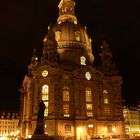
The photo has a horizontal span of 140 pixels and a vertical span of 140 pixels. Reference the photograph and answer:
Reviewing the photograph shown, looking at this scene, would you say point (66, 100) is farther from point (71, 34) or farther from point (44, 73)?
point (71, 34)

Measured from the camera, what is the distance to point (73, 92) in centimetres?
7062

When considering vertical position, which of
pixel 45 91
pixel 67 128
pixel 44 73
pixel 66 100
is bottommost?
pixel 67 128

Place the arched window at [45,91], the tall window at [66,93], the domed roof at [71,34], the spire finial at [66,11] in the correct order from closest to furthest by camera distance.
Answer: the arched window at [45,91] < the tall window at [66,93] < the domed roof at [71,34] < the spire finial at [66,11]

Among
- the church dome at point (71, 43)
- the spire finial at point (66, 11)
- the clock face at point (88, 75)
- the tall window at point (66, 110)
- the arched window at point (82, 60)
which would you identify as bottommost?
the tall window at point (66, 110)

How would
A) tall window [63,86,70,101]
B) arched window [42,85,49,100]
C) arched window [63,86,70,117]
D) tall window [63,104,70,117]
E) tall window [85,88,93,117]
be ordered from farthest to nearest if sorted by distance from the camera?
tall window [85,88,93,117], tall window [63,86,70,101], arched window [42,85,49,100], arched window [63,86,70,117], tall window [63,104,70,117]

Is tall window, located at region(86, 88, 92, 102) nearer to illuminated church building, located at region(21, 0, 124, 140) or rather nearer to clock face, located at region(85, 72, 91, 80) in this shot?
illuminated church building, located at region(21, 0, 124, 140)

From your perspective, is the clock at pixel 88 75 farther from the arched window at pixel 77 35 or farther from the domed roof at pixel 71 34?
the arched window at pixel 77 35

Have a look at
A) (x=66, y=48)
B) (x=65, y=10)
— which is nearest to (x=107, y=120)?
(x=66, y=48)

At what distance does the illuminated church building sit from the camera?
2625 inches

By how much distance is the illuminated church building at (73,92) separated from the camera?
66.7 metres

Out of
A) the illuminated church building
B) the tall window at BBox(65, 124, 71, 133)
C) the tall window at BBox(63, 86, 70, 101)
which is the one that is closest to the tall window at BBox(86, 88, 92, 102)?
the illuminated church building

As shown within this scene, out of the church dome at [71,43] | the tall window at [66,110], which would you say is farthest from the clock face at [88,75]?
the tall window at [66,110]

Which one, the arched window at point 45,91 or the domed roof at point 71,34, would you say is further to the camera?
the domed roof at point 71,34

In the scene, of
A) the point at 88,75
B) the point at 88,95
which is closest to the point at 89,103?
the point at 88,95
